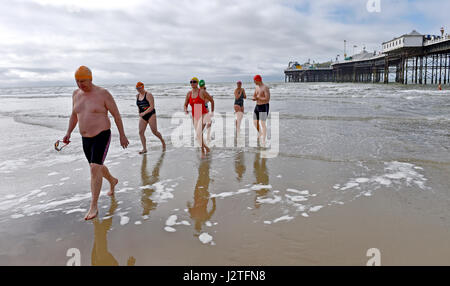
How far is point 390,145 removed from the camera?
6992mm

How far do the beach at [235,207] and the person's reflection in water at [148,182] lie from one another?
2 cm

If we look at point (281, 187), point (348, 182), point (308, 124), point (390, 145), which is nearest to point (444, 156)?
point (390, 145)

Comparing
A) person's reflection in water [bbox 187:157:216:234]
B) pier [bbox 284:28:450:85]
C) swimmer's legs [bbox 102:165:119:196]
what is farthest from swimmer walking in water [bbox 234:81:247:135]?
pier [bbox 284:28:450:85]

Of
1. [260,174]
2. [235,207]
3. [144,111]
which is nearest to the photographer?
[235,207]

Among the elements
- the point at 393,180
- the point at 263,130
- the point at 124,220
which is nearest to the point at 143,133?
the point at 263,130

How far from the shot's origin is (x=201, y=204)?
3812 millimetres

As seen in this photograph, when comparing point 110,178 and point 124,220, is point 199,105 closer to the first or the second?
point 110,178

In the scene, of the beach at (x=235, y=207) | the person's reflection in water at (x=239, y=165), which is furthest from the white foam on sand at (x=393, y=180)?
the person's reflection in water at (x=239, y=165)

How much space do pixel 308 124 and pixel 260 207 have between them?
24.8 feet

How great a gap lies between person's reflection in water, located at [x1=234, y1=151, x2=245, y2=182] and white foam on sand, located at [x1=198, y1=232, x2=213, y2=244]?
Result: 1796 millimetres

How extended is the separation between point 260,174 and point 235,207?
57.4 inches

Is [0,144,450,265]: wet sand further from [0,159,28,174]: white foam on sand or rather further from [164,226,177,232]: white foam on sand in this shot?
[0,159,28,174]: white foam on sand

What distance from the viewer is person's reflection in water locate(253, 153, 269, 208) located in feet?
13.6

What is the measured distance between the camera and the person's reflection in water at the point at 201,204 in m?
3.37
